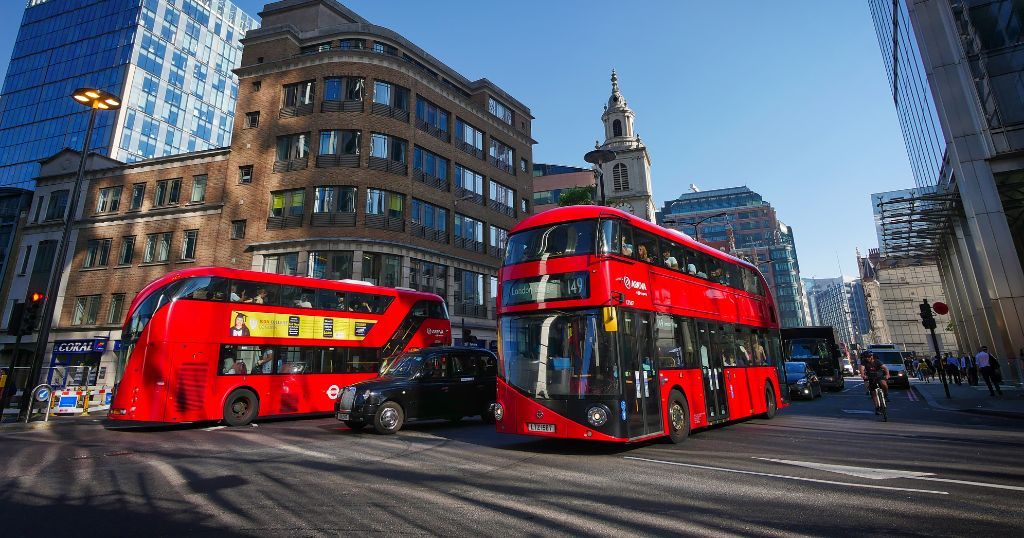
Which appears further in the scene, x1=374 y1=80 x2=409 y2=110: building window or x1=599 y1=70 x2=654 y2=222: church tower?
x1=599 y1=70 x2=654 y2=222: church tower

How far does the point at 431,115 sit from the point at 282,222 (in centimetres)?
1221

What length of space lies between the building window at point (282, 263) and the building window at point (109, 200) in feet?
49.1

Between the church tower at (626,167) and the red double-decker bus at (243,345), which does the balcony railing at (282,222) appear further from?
the church tower at (626,167)

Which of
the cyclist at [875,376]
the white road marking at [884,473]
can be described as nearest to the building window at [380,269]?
the cyclist at [875,376]

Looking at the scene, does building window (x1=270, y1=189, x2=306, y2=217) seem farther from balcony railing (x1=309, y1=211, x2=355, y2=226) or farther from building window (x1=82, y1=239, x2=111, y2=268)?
building window (x1=82, y1=239, x2=111, y2=268)

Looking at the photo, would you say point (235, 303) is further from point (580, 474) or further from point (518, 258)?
point (580, 474)

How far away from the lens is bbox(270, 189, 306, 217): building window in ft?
93.9

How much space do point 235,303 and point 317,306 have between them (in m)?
2.43

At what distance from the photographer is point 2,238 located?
3875 cm

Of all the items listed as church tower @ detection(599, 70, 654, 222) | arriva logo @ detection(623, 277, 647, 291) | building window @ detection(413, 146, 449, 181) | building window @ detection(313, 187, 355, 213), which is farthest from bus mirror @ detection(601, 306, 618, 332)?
church tower @ detection(599, 70, 654, 222)

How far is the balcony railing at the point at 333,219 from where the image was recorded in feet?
91.6

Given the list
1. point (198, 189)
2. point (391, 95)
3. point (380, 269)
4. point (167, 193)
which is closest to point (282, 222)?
point (380, 269)

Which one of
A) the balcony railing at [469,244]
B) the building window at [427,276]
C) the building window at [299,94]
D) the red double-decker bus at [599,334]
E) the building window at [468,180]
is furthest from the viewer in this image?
the building window at [468,180]

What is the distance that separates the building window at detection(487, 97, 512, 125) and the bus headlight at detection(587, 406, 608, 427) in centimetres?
3501
